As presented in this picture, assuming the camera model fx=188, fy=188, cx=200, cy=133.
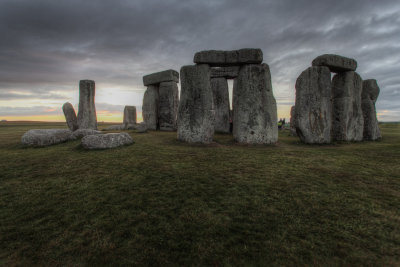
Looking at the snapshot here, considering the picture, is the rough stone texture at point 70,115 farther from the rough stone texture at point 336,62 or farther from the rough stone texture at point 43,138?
the rough stone texture at point 336,62

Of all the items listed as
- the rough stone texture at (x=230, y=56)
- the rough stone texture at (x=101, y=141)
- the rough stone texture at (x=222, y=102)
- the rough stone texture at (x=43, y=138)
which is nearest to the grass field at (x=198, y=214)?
the rough stone texture at (x=101, y=141)

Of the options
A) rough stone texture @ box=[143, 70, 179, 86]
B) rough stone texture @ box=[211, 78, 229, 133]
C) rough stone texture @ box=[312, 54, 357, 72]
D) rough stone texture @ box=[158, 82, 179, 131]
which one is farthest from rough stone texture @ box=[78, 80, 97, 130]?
rough stone texture @ box=[312, 54, 357, 72]

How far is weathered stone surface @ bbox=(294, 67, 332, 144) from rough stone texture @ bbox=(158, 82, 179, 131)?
6.89 metres

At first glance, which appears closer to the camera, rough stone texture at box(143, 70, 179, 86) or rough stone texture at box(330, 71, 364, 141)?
rough stone texture at box(330, 71, 364, 141)

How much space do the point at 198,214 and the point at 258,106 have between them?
5.07 meters

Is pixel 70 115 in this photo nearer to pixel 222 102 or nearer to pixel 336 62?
pixel 222 102

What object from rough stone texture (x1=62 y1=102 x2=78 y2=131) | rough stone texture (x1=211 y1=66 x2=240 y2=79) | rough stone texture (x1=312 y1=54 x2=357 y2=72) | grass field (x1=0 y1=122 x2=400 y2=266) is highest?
rough stone texture (x1=211 y1=66 x2=240 y2=79)

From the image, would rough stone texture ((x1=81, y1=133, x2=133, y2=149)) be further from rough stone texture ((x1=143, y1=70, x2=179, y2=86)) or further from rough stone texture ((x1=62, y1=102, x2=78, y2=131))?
rough stone texture ((x1=143, y1=70, x2=179, y2=86))

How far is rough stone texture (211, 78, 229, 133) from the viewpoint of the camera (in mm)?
10562

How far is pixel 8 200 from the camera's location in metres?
2.48

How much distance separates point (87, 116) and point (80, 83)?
1624 mm

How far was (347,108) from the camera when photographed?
23.7 ft

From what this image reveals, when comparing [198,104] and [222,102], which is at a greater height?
[222,102]

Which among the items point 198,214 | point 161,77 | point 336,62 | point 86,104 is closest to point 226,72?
point 161,77
